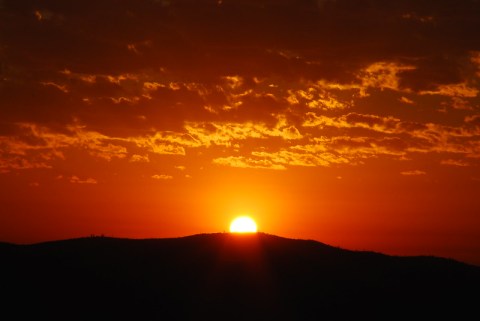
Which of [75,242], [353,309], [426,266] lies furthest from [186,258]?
Answer: [426,266]

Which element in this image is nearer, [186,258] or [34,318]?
[34,318]

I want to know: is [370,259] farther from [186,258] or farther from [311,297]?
[186,258]

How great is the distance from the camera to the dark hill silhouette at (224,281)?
1683 inches

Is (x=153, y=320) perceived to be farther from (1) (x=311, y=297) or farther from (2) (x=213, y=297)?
(1) (x=311, y=297)

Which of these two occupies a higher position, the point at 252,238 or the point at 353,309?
the point at 252,238

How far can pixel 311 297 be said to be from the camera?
46750mm

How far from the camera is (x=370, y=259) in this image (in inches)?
2158

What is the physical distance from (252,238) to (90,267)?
1445cm

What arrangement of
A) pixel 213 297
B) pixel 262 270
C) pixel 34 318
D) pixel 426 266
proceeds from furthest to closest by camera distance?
pixel 426 266, pixel 262 270, pixel 213 297, pixel 34 318

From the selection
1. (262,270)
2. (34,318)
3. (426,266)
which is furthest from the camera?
(426,266)

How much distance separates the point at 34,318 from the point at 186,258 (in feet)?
43.9

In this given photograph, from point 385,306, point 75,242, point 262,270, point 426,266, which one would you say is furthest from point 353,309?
point 75,242

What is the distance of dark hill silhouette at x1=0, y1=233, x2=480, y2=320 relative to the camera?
42750mm

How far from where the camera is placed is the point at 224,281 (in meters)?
47.8
